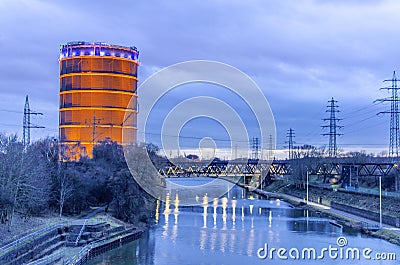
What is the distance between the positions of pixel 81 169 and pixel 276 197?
3800 cm

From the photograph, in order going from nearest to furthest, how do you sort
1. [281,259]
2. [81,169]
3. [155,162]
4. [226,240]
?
[281,259] → [226,240] → [81,169] → [155,162]

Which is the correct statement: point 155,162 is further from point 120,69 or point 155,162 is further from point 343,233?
point 120,69

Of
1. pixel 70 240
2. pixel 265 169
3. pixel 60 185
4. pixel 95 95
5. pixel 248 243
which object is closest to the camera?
pixel 70 240

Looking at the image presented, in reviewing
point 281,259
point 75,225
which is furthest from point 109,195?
point 281,259

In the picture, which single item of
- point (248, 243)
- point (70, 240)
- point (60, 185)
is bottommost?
point (248, 243)

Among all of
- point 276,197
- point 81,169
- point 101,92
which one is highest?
point 101,92

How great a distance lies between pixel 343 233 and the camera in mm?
35375

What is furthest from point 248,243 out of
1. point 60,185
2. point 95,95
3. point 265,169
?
point 265,169

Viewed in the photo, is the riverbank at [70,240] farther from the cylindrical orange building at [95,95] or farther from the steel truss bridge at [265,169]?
the steel truss bridge at [265,169]

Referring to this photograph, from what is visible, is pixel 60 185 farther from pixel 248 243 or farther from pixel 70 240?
pixel 248 243

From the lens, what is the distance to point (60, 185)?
34.4m

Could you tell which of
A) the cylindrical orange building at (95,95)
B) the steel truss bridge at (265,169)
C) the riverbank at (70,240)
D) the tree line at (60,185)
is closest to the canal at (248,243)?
the riverbank at (70,240)

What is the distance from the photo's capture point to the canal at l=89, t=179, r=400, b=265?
26125 mm

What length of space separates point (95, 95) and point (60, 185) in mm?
29600
